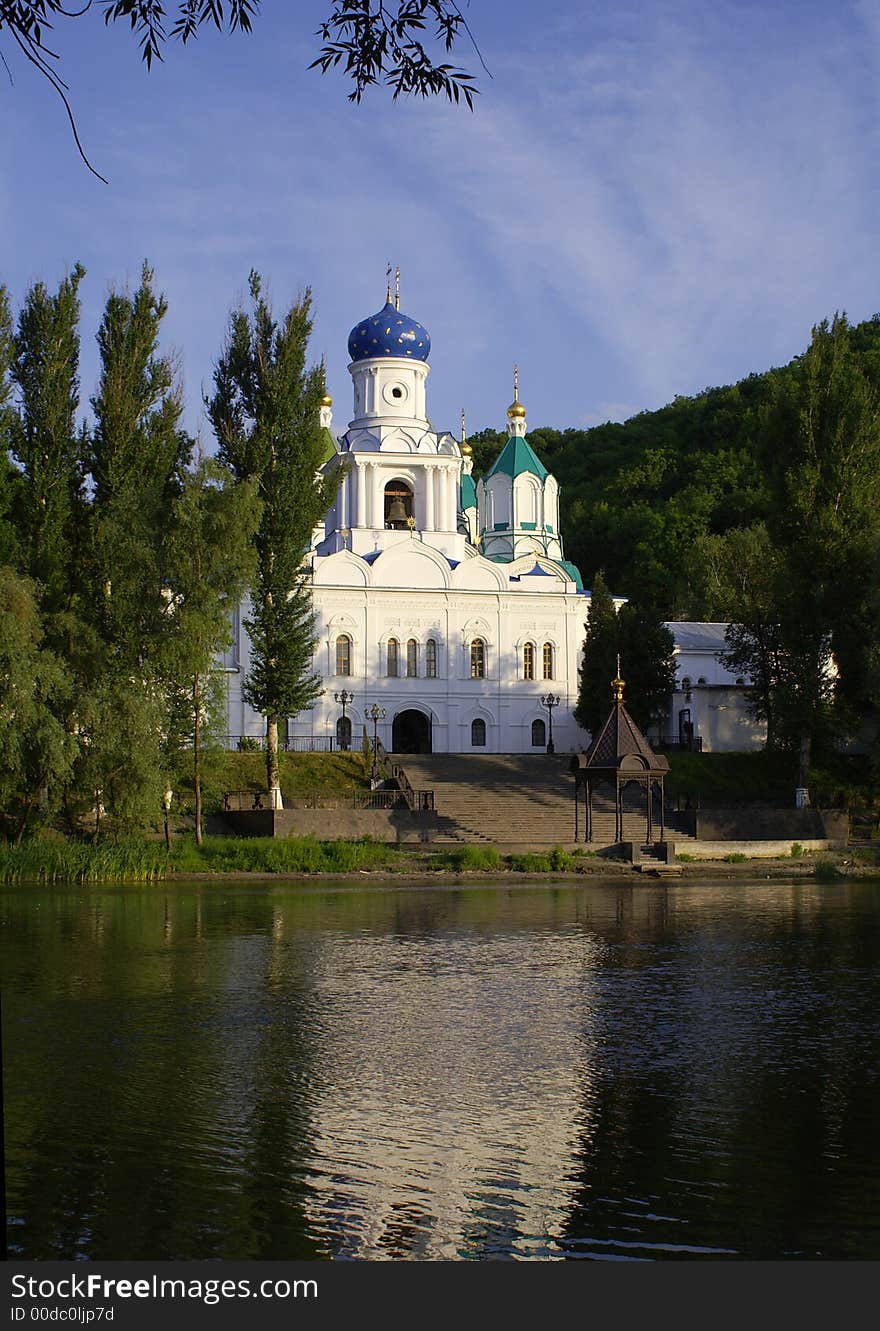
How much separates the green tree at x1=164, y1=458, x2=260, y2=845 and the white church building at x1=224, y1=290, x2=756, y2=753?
1400cm

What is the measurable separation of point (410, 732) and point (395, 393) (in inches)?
515

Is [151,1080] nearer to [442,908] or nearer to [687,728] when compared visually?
[442,908]

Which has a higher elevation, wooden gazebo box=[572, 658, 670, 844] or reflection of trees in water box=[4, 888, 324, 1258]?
wooden gazebo box=[572, 658, 670, 844]

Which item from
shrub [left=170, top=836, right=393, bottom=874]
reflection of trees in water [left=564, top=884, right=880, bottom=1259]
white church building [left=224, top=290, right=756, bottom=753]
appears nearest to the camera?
reflection of trees in water [left=564, top=884, right=880, bottom=1259]

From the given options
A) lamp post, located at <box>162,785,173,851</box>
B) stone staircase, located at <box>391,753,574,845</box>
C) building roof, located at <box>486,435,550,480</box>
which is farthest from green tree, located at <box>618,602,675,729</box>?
lamp post, located at <box>162,785,173,851</box>

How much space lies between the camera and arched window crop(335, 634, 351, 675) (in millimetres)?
49094

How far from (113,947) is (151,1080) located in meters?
7.75

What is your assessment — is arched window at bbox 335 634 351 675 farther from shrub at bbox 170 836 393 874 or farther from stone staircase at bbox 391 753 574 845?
shrub at bbox 170 836 393 874

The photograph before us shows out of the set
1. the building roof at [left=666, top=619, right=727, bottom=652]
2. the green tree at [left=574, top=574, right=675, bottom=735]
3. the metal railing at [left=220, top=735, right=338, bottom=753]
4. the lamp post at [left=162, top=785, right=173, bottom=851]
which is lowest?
the lamp post at [left=162, top=785, right=173, bottom=851]

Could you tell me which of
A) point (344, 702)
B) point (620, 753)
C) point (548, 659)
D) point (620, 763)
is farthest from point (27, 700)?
point (548, 659)

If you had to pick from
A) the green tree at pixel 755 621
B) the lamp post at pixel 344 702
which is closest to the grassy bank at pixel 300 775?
the lamp post at pixel 344 702

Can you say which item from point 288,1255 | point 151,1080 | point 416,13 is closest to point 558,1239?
point 288,1255

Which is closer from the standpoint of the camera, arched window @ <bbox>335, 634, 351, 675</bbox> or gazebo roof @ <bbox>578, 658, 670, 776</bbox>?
gazebo roof @ <bbox>578, 658, 670, 776</bbox>

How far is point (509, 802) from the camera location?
3853cm
